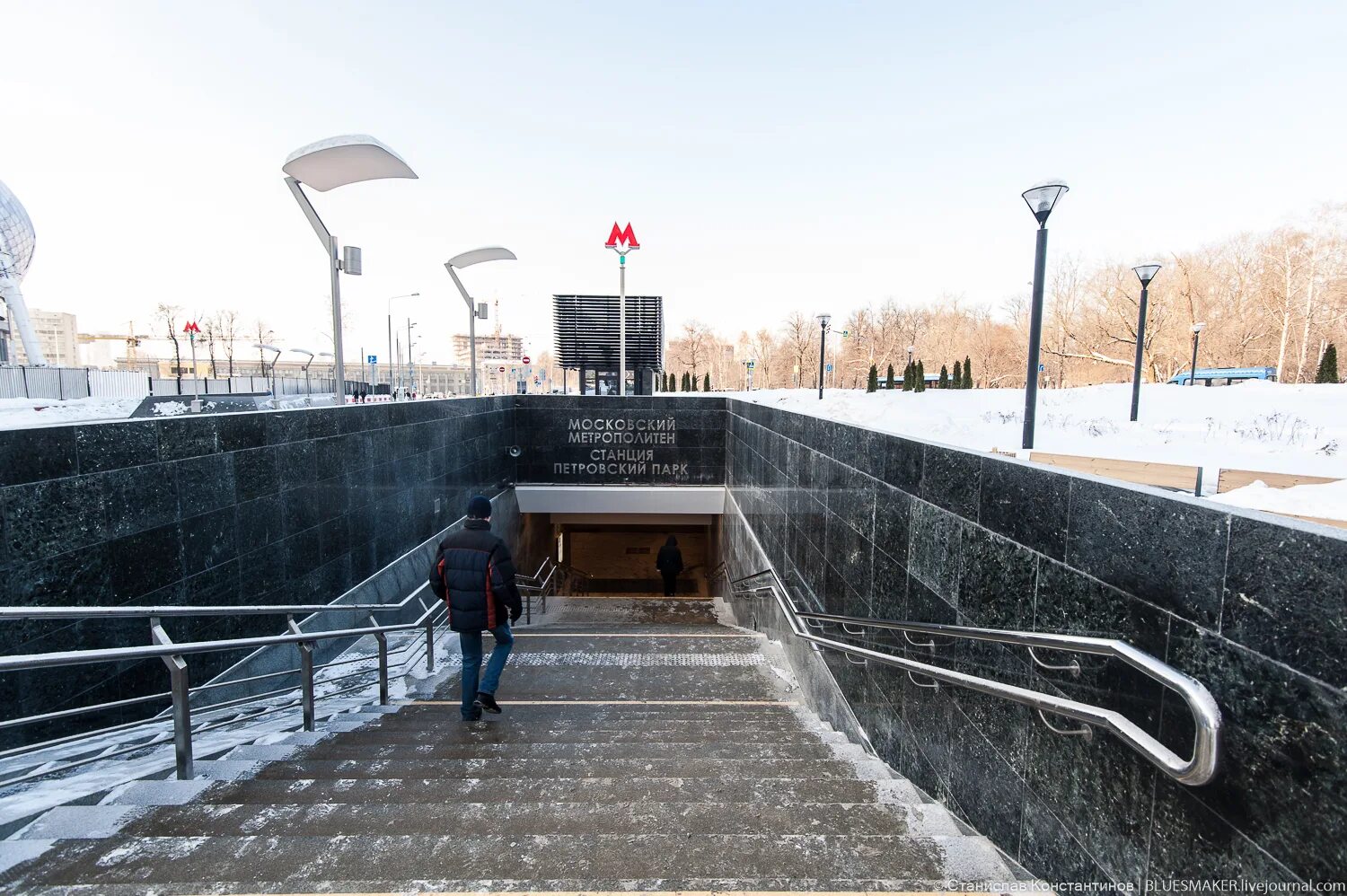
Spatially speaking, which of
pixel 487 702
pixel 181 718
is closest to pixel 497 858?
pixel 181 718

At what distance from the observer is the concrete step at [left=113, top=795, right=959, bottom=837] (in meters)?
2.71

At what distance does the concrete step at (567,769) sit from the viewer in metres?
3.52

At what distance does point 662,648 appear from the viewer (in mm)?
8008

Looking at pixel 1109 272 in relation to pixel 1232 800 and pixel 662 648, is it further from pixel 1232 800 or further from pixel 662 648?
pixel 1232 800

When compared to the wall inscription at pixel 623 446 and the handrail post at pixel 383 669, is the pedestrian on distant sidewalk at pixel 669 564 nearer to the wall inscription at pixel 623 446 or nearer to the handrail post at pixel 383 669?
the wall inscription at pixel 623 446

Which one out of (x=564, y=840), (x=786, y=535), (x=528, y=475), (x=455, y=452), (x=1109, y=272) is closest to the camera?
(x=564, y=840)

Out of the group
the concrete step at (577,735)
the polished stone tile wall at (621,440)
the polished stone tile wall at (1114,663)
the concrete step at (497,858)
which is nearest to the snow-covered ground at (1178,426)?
the polished stone tile wall at (621,440)

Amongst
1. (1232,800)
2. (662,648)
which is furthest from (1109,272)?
(1232,800)

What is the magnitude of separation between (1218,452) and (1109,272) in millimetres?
45962

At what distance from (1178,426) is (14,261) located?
69.3 meters

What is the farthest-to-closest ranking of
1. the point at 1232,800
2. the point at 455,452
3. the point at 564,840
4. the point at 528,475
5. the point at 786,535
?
the point at 528,475
the point at 455,452
the point at 786,535
the point at 564,840
the point at 1232,800

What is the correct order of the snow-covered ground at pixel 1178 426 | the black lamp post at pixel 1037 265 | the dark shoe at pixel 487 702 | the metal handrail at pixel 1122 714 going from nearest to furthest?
1. the metal handrail at pixel 1122 714
2. the dark shoe at pixel 487 702
3. the black lamp post at pixel 1037 265
4. the snow-covered ground at pixel 1178 426

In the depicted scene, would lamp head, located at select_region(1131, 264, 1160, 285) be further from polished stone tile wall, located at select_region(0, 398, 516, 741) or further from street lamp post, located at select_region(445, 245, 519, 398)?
polished stone tile wall, located at select_region(0, 398, 516, 741)

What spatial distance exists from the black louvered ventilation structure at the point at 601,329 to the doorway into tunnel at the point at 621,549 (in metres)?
5.00
